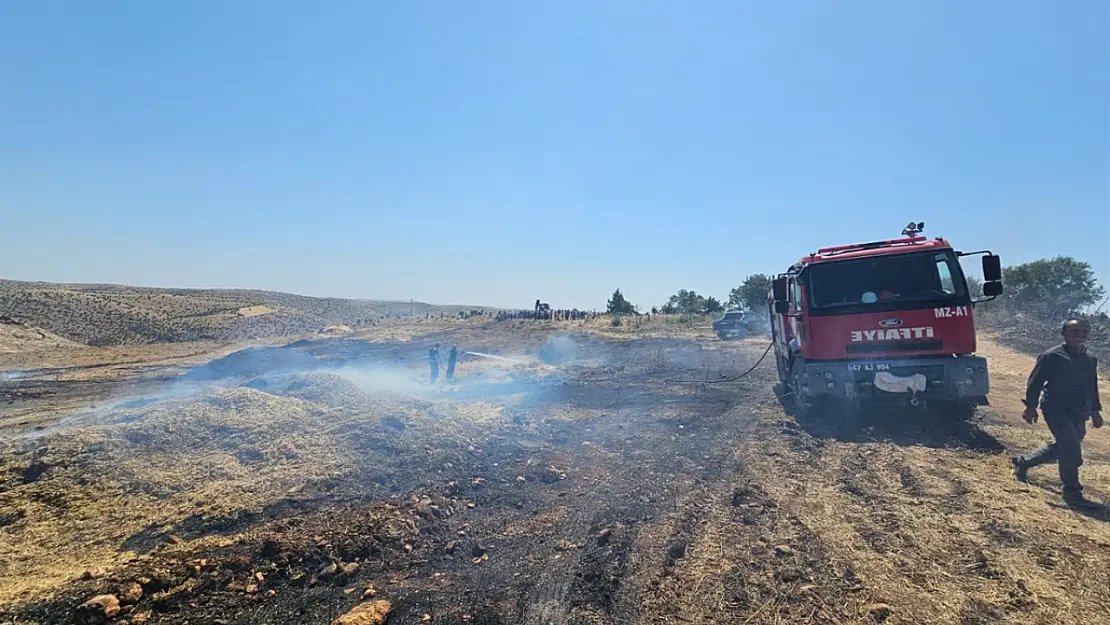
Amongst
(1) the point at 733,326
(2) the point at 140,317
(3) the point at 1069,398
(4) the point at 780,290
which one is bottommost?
(2) the point at 140,317

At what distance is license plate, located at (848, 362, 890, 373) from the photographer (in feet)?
24.3

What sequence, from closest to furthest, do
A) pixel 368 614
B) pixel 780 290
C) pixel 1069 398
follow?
pixel 368 614 < pixel 1069 398 < pixel 780 290

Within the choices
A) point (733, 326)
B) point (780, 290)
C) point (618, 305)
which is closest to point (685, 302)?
point (618, 305)

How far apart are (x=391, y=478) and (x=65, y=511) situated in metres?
3.21

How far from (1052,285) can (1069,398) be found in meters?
35.2

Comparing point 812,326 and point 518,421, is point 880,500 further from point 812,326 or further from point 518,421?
point 518,421

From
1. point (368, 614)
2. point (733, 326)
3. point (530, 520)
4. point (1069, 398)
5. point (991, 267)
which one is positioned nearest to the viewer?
point (368, 614)

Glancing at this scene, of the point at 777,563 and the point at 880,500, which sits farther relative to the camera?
the point at 880,500

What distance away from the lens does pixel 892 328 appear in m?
7.50

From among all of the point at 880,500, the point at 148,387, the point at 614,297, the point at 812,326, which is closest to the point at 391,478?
the point at 880,500

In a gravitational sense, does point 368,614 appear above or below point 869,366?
below

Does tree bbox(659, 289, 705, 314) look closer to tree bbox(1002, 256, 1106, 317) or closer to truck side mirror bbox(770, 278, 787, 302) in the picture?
tree bbox(1002, 256, 1106, 317)

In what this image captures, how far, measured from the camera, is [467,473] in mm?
6520

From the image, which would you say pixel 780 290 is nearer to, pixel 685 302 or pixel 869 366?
pixel 869 366
